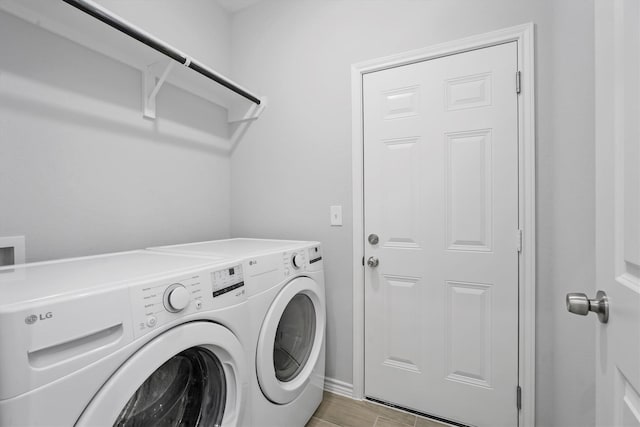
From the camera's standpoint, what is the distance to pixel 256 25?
201 cm

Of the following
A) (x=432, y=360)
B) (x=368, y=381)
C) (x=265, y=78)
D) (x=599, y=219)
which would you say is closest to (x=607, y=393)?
(x=599, y=219)

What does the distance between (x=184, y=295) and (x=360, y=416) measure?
132 cm

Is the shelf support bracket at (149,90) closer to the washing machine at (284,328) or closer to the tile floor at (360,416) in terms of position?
the washing machine at (284,328)

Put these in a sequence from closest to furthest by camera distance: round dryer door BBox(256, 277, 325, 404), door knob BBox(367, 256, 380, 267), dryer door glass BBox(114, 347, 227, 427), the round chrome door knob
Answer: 1. the round chrome door knob
2. dryer door glass BBox(114, 347, 227, 427)
3. round dryer door BBox(256, 277, 325, 404)
4. door knob BBox(367, 256, 380, 267)

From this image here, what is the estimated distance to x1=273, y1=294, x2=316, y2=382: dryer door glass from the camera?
1.40m

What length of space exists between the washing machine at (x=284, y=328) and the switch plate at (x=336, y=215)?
0.24m

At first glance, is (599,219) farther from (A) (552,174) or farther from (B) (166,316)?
(B) (166,316)

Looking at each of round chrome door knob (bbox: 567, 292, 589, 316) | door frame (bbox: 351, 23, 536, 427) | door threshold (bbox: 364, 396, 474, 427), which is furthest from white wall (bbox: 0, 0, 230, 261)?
round chrome door knob (bbox: 567, 292, 589, 316)

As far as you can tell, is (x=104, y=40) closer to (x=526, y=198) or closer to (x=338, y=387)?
(x=526, y=198)

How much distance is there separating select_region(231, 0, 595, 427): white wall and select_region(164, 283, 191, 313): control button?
3.57ft

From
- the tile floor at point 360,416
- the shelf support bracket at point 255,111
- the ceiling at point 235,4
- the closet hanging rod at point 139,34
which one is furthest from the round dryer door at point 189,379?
the ceiling at point 235,4

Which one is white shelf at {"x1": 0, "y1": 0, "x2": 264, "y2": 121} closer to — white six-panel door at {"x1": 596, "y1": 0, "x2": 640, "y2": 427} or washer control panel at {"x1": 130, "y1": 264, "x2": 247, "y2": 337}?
washer control panel at {"x1": 130, "y1": 264, "x2": 247, "y2": 337}

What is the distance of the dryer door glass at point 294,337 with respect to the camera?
4.58 feet

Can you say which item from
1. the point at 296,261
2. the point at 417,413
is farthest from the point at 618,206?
the point at 417,413
